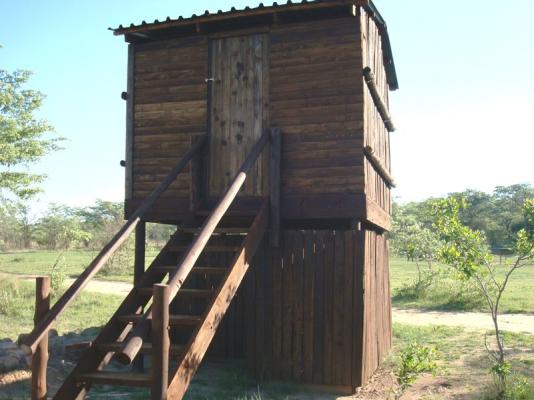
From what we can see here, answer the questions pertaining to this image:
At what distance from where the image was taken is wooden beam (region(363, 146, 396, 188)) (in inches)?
338

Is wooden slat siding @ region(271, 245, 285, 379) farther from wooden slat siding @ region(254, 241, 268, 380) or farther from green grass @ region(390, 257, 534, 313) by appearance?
green grass @ region(390, 257, 534, 313)

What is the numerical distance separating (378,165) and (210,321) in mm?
4878

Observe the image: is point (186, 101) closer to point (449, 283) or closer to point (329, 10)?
point (329, 10)

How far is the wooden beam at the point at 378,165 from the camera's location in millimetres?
8578

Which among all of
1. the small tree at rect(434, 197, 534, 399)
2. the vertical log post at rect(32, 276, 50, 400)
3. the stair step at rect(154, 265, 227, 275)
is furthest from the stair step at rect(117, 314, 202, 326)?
the small tree at rect(434, 197, 534, 399)

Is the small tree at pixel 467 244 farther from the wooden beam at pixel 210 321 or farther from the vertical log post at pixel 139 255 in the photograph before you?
the vertical log post at pixel 139 255

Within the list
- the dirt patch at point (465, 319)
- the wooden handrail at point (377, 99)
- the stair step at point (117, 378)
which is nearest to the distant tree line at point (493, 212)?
the dirt patch at point (465, 319)

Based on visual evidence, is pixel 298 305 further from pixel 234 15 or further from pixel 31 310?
pixel 31 310

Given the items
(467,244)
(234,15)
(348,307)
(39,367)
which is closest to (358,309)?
(348,307)

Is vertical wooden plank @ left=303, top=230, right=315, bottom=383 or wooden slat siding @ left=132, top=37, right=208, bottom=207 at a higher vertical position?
wooden slat siding @ left=132, top=37, right=208, bottom=207

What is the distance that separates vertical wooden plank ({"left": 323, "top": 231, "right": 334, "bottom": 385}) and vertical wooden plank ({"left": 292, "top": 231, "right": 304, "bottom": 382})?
1.28 ft

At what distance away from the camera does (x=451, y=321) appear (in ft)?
53.8

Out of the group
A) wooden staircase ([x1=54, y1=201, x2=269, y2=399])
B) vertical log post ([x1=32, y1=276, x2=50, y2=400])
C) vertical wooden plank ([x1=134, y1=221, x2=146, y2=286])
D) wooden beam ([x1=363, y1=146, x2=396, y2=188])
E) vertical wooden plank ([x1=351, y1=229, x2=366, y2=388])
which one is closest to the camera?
vertical log post ([x1=32, y1=276, x2=50, y2=400])

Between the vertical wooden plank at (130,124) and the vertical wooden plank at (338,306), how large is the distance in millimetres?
3847
